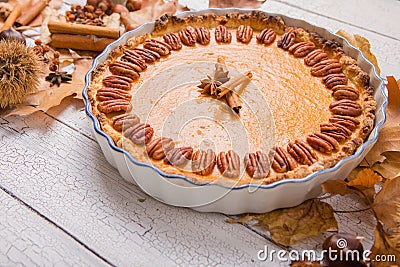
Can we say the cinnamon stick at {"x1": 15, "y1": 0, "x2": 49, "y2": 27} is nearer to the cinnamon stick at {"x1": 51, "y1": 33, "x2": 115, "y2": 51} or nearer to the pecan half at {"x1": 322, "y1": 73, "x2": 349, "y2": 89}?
the cinnamon stick at {"x1": 51, "y1": 33, "x2": 115, "y2": 51}

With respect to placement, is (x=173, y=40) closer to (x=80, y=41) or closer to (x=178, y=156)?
(x=80, y=41)

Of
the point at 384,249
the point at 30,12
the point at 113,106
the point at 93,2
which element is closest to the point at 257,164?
the point at 384,249

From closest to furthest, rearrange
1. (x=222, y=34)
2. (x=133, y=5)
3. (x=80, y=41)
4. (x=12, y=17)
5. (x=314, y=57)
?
(x=314, y=57)
(x=222, y=34)
(x=80, y=41)
(x=12, y=17)
(x=133, y=5)

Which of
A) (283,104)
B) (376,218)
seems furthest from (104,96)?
(376,218)

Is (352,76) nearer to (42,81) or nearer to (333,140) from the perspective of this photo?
(333,140)

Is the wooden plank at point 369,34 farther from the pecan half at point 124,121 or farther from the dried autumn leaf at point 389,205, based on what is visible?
the pecan half at point 124,121

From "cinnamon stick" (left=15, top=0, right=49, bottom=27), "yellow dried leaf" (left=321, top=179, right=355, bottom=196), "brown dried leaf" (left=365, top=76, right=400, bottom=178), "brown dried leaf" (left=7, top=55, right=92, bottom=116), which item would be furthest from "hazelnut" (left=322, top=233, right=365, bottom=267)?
"cinnamon stick" (left=15, top=0, right=49, bottom=27)
